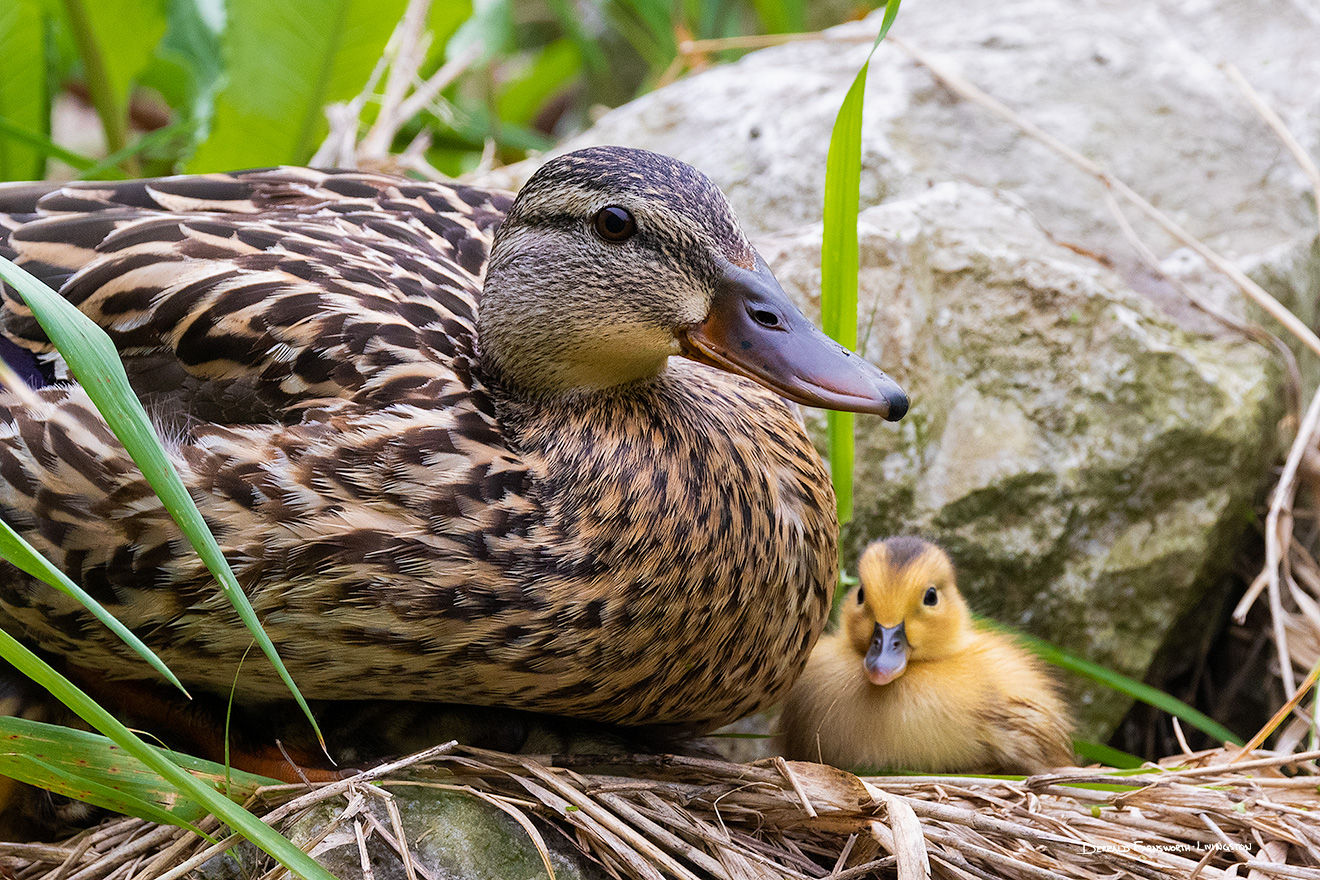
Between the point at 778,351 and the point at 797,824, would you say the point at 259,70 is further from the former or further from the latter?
the point at 797,824

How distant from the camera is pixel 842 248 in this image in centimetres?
179

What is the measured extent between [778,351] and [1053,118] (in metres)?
1.76

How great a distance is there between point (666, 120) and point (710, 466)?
1.66 metres

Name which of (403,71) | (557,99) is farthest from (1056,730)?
(557,99)

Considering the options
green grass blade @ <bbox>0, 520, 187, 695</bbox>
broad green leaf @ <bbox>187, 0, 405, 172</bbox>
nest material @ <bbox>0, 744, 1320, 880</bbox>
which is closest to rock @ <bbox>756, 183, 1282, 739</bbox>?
nest material @ <bbox>0, 744, 1320, 880</bbox>

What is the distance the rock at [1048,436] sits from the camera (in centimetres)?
230

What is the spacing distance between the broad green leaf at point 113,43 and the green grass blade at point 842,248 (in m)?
2.30

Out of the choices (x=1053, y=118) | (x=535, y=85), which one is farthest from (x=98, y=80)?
(x=1053, y=118)

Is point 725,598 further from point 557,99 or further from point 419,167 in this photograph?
point 557,99

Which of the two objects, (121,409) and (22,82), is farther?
(22,82)

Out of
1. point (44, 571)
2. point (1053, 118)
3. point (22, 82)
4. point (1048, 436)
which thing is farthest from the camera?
point (22, 82)

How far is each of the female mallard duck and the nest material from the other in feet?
0.37

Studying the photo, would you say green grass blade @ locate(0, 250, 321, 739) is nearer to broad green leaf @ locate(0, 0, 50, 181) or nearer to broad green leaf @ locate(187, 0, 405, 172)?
broad green leaf @ locate(187, 0, 405, 172)

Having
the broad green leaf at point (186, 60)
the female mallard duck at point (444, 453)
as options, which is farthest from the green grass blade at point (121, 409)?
the broad green leaf at point (186, 60)
